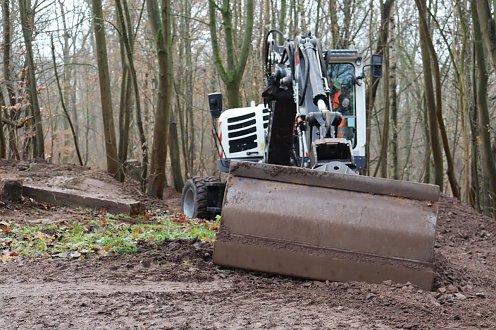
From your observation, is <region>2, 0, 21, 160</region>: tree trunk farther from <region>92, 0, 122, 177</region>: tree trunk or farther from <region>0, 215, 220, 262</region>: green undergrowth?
<region>0, 215, 220, 262</region>: green undergrowth

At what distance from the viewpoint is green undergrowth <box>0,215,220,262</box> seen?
6.32 m

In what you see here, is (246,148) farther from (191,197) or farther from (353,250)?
(353,250)

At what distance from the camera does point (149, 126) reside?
31.7 meters

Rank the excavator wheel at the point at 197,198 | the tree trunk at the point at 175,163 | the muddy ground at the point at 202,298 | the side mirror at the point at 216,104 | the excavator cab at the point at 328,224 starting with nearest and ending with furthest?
the muddy ground at the point at 202,298 → the excavator cab at the point at 328,224 → the side mirror at the point at 216,104 → the excavator wheel at the point at 197,198 → the tree trunk at the point at 175,163

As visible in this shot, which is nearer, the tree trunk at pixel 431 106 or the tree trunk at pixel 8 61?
the tree trunk at pixel 431 106

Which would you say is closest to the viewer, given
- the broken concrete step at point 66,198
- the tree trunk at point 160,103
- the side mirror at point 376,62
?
the broken concrete step at point 66,198

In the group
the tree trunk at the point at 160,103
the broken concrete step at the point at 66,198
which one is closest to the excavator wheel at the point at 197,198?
the broken concrete step at the point at 66,198

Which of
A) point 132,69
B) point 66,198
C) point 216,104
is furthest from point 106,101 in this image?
point 216,104

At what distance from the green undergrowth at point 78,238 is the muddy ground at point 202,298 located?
0.22m

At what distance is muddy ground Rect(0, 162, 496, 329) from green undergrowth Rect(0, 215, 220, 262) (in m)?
0.22

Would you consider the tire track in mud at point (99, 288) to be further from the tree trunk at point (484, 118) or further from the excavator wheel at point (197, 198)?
the tree trunk at point (484, 118)

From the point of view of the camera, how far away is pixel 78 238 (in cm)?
693

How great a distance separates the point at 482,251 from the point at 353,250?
4845 millimetres

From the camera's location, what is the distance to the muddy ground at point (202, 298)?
4102 millimetres
